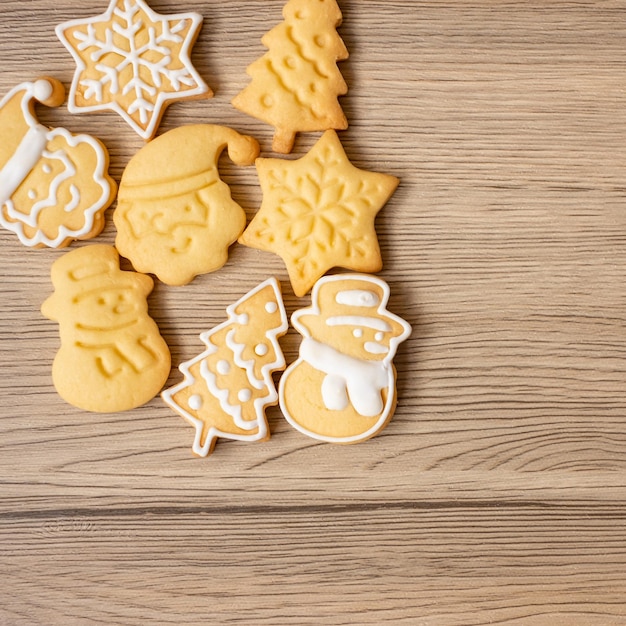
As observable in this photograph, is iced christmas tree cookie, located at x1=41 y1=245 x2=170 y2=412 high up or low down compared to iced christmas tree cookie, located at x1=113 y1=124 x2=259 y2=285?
down

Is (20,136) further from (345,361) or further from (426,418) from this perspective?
(426,418)

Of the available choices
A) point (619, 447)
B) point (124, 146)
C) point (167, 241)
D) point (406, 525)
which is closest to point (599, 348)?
point (619, 447)

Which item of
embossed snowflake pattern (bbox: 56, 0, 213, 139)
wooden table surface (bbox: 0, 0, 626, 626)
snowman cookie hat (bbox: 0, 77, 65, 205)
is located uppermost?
embossed snowflake pattern (bbox: 56, 0, 213, 139)

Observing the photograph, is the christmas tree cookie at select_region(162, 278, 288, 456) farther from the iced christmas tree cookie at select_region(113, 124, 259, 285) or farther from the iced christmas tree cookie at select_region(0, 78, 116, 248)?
the iced christmas tree cookie at select_region(0, 78, 116, 248)

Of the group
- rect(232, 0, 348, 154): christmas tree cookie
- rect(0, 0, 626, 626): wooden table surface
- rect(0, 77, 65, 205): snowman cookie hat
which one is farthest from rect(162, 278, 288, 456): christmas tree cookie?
rect(0, 77, 65, 205): snowman cookie hat

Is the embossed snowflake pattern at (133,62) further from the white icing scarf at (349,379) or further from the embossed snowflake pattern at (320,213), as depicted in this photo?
the white icing scarf at (349,379)

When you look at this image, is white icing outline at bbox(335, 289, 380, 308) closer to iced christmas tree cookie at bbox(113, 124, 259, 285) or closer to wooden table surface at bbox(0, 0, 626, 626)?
wooden table surface at bbox(0, 0, 626, 626)

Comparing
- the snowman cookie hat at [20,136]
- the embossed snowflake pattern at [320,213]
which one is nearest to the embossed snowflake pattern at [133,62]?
the snowman cookie hat at [20,136]
